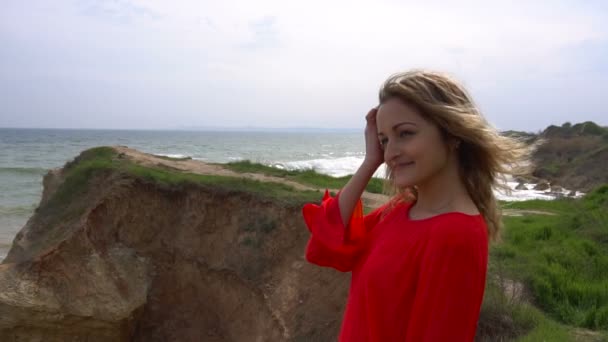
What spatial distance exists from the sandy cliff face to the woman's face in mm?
5100

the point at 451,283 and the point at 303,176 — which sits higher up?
the point at 451,283

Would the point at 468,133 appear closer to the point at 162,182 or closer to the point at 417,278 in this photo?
the point at 417,278

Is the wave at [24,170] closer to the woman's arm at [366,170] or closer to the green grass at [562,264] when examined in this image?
the green grass at [562,264]

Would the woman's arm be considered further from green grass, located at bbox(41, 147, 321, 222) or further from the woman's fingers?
green grass, located at bbox(41, 147, 321, 222)

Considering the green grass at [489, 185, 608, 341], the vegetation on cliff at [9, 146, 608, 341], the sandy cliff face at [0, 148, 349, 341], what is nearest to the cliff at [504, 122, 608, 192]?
the vegetation on cliff at [9, 146, 608, 341]

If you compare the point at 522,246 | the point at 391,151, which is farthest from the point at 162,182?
the point at 391,151

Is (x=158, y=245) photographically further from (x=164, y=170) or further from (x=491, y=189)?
(x=491, y=189)

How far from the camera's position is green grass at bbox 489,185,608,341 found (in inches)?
192

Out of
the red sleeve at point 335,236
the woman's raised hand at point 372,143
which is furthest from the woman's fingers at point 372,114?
the red sleeve at point 335,236

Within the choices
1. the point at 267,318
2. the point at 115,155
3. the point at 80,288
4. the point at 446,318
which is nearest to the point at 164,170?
the point at 115,155

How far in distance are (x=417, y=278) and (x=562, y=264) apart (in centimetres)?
509

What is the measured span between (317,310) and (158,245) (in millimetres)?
3555

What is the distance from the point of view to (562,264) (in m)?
6.10

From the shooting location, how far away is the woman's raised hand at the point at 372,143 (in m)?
2.12
